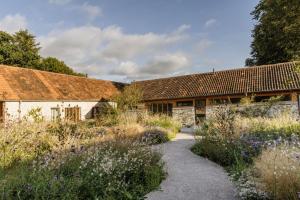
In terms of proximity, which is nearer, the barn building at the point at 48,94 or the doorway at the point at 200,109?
the barn building at the point at 48,94

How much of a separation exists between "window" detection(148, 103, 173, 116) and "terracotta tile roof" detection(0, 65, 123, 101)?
4.39 metres

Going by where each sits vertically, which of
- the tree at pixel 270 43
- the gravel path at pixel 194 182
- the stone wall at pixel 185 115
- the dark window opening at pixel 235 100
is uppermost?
the tree at pixel 270 43

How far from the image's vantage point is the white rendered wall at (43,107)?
680 inches

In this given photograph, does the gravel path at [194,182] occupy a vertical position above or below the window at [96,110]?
below

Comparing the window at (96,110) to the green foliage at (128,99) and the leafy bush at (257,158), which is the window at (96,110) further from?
the leafy bush at (257,158)

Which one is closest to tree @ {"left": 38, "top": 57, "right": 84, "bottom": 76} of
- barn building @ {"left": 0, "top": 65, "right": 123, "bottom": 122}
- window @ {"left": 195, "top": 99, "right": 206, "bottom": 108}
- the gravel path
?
barn building @ {"left": 0, "top": 65, "right": 123, "bottom": 122}

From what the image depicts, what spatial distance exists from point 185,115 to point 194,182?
55.7 ft

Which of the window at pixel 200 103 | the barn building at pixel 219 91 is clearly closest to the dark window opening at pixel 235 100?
the barn building at pixel 219 91

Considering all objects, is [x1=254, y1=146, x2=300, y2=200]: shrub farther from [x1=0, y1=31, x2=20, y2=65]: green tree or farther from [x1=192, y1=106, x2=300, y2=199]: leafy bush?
[x1=0, y1=31, x2=20, y2=65]: green tree

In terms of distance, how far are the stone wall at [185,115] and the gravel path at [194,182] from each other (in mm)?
14058

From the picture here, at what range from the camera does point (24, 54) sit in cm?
3344

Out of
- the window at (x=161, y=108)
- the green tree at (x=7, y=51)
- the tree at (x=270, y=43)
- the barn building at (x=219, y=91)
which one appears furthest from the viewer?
the green tree at (x=7, y=51)

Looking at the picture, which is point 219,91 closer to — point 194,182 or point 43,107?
point 43,107

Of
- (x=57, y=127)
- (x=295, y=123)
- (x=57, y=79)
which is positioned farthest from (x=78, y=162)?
(x=57, y=79)
